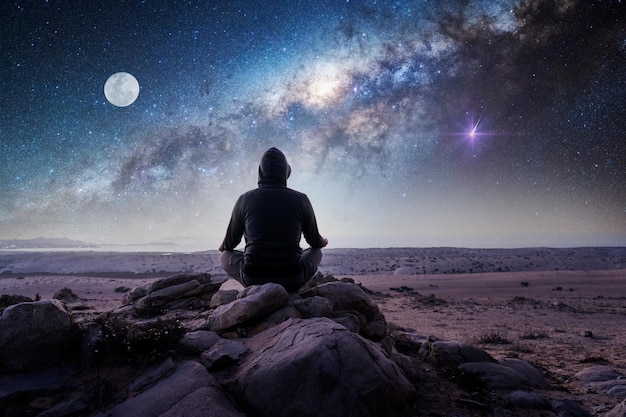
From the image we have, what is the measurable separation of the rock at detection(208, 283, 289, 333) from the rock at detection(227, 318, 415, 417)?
4.01ft

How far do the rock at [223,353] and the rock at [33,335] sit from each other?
204 cm

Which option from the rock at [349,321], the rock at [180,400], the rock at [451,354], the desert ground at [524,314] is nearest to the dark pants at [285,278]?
the rock at [349,321]

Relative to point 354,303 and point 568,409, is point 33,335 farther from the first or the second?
point 568,409

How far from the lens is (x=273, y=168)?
645 centimetres

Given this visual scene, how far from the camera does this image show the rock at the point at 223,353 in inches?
177

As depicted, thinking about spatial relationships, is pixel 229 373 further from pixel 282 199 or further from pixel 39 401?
pixel 282 199

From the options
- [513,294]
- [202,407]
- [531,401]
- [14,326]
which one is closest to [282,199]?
[202,407]

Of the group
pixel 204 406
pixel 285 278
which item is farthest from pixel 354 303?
pixel 204 406

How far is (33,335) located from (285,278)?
12.1 feet

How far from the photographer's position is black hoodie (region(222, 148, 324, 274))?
5.86m

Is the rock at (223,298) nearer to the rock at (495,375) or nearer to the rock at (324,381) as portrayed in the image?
the rock at (324,381)

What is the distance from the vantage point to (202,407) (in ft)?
11.8

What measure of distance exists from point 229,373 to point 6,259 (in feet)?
320

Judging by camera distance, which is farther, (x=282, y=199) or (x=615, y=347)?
(x=615, y=347)
